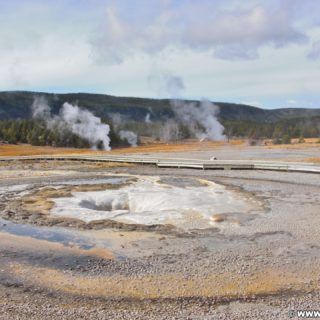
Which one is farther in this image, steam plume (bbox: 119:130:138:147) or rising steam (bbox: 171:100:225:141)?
rising steam (bbox: 171:100:225:141)

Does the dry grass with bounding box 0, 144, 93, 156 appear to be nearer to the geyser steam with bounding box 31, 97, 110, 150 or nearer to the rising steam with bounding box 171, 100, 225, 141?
the geyser steam with bounding box 31, 97, 110, 150

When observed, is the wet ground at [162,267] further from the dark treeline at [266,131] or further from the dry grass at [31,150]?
the dark treeline at [266,131]

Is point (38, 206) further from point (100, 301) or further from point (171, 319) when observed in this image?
point (171, 319)

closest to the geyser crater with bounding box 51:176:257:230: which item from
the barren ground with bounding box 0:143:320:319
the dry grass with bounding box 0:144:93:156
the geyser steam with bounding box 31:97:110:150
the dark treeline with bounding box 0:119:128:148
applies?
the barren ground with bounding box 0:143:320:319

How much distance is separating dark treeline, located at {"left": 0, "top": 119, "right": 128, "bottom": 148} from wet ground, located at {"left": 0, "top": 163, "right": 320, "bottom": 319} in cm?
7840

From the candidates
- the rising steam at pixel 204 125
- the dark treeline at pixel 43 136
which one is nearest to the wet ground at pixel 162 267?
the dark treeline at pixel 43 136

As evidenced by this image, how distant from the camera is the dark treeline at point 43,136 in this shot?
98.8 metres

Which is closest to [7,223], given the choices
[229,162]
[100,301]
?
[100,301]

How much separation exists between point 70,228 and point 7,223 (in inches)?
121

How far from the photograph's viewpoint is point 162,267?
41.8ft

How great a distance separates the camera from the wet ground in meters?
10.0

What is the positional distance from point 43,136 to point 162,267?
298 feet

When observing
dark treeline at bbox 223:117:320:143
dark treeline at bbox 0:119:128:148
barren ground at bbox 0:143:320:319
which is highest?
dark treeline at bbox 223:117:320:143

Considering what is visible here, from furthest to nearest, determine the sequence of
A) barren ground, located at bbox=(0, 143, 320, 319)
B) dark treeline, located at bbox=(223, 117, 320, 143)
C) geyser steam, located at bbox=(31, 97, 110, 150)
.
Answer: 1. dark treeline, located at bbox=(223, 117, 320, 143)
2. geyser steam, located at bbox=(31, 97, 110, 150)
3. barren ground, located at bbox=(0, 143, 320, 319)
